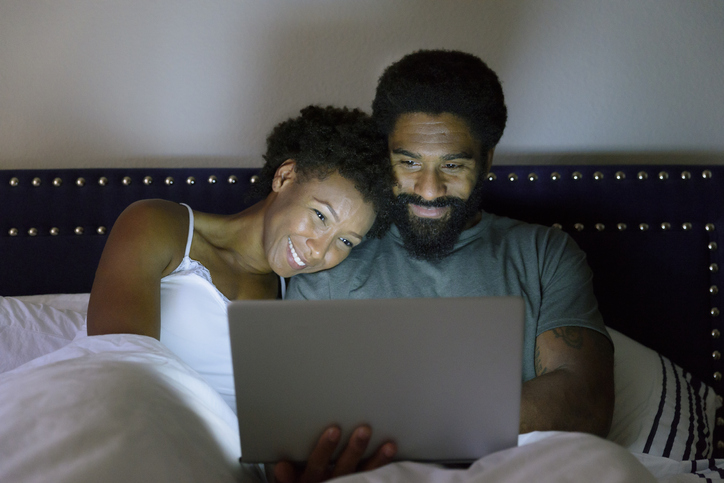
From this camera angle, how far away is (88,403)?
2.45 feet

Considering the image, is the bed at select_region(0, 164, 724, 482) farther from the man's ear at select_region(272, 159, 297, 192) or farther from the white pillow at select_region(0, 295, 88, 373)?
the man's ear at select_region(272, 159, 297, 192)

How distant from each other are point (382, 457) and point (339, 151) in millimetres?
769

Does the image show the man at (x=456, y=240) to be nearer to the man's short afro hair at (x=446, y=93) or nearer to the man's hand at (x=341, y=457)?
the man's short afro hair at (x=446, y=93)

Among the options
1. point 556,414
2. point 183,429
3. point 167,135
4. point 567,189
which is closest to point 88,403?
point 183,429

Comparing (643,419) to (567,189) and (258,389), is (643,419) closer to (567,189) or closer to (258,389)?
(567,189)

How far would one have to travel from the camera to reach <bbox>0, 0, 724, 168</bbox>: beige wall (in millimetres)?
1681

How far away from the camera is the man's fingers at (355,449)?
80 centimetres

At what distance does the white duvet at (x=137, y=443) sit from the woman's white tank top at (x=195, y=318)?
40 centimetres

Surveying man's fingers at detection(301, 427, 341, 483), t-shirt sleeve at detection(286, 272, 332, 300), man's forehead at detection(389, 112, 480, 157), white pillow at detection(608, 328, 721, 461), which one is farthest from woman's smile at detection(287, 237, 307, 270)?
white pillow at detection(608, 328, 721, 461)

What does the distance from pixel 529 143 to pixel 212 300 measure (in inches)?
45.6

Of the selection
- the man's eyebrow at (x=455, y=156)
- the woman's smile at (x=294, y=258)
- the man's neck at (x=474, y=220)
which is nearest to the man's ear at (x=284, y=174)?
the woman's smile at (x=294, y=258)

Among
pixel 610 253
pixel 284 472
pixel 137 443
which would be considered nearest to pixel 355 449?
pixel 284 472

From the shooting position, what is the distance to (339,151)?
1.33 meters

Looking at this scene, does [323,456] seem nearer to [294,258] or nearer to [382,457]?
[382,457]
